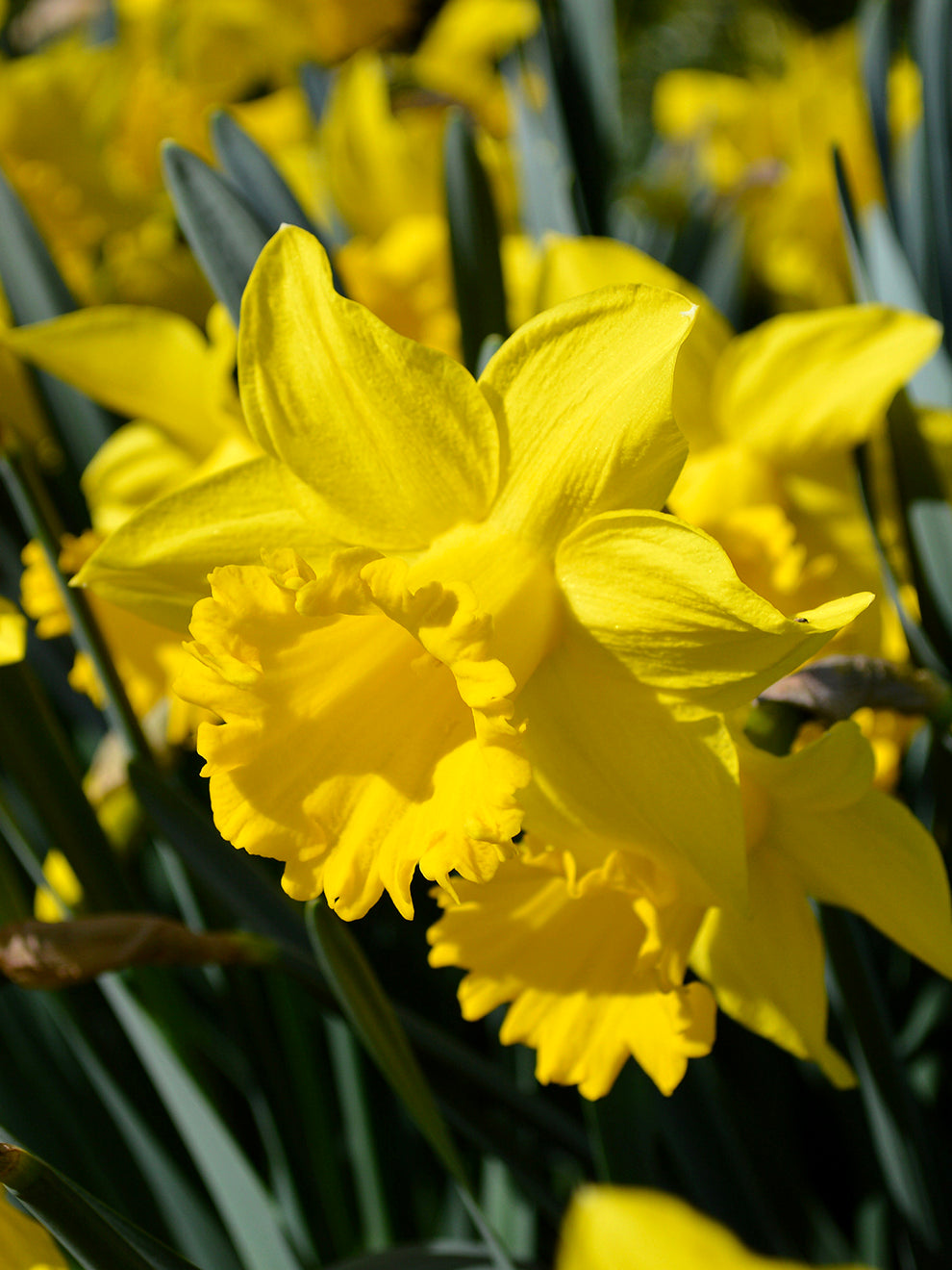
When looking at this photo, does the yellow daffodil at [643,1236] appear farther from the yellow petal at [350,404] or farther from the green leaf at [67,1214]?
the yellow petal at [350,404]

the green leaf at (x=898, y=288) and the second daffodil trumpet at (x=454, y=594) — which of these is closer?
the second daffodil trumpet at (x=454, y=594)

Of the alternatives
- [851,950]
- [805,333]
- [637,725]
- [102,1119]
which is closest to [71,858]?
[102,1119]

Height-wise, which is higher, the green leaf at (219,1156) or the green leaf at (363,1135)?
the green leaf at (219,1156)

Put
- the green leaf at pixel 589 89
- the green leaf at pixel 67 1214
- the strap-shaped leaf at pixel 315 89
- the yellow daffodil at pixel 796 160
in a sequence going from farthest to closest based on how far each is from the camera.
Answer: the strap-shaped leaf at pixel 315 89 → the yellow daffodil at pixel 796 160 → the green leaf at pixel 589 89 → the green leaf at pixel 67 1214

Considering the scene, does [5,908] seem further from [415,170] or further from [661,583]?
[415,170]

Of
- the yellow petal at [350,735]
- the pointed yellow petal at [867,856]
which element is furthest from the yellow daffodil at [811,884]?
the yellow petal at [350,735]

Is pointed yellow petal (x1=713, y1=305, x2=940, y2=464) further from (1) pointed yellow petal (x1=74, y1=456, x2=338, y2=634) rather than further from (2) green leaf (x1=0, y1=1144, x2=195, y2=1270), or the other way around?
(2) green leaf (x1=0, y1=1144, x2=195, y2=1270)

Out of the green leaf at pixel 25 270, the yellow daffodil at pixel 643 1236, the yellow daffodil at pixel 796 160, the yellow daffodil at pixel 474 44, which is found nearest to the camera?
the yellow daffodil at pixel 643 1236
